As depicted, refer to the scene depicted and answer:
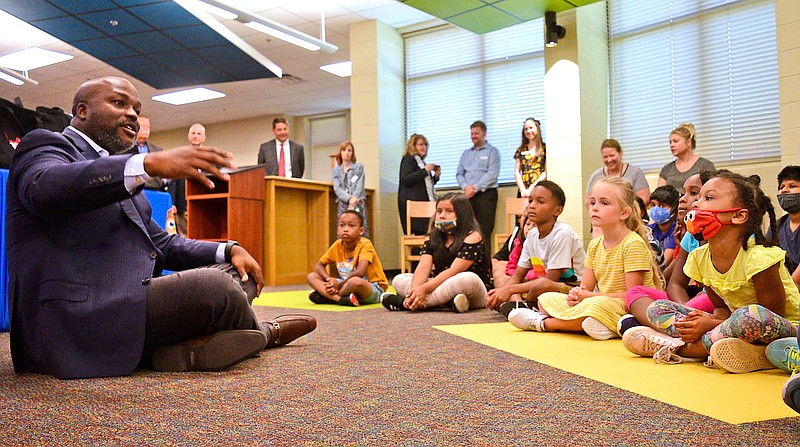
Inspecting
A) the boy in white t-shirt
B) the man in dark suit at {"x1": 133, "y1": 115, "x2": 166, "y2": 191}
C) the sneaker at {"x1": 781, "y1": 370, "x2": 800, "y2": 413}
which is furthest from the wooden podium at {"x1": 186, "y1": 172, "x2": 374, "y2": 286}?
the sneaker at {"x1": 781, "y1": 370, "x2": 800, "y2": 413}

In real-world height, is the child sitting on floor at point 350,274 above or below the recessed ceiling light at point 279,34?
below

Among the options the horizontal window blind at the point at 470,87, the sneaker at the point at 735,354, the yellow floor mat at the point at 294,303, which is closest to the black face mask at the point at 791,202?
the sneaker at the point at 735,354

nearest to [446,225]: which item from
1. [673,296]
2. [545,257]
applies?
[545,257]

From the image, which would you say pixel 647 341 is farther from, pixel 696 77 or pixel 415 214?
pixel 696 77

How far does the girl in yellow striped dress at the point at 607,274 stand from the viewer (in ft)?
9.07

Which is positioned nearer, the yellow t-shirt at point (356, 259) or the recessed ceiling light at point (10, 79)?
the yellow t-shirt at point (356, 259)

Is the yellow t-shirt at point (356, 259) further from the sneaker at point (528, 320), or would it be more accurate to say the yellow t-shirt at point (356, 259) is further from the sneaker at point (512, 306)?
the sneaker at point (528, 320)

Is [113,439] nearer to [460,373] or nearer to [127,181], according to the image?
[127,181]

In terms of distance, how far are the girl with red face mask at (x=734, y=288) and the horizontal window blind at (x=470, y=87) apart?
19.8ft

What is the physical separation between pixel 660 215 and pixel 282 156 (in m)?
4.63

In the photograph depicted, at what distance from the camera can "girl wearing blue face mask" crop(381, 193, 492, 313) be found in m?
4.09

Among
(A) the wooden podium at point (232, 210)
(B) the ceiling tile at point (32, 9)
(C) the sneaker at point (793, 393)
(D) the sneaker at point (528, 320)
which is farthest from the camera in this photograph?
(B) the ceiling tile at point (32, 9)

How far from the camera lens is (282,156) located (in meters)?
7.67

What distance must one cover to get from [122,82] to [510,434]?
1507 mm
